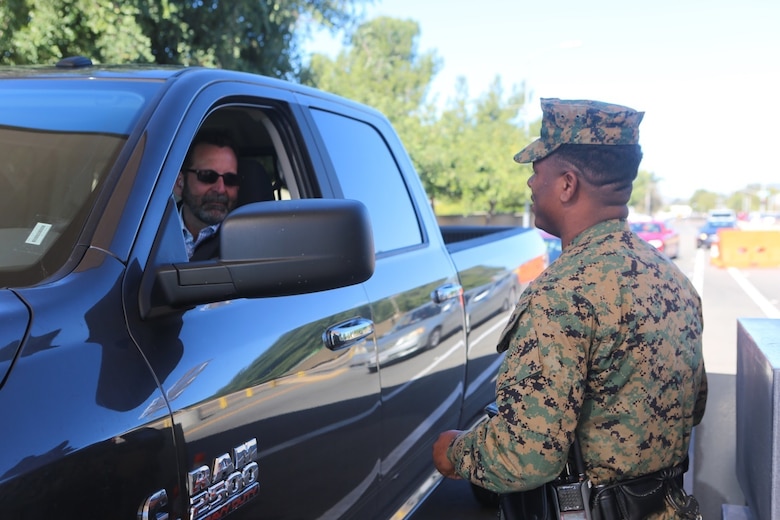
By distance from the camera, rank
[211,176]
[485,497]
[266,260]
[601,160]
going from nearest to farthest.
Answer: [266,260] < [601,160] < [211,176] < [485,497]

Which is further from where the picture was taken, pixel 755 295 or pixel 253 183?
pixel 755 295

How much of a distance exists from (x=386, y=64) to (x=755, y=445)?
47.2 m

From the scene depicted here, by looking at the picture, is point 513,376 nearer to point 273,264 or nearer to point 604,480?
point 604,480

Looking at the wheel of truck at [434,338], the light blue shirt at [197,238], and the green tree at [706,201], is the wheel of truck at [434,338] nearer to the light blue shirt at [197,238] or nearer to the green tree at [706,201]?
the light blue shirt at [197,238]

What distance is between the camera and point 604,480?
198 cm

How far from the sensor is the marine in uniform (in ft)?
6.00

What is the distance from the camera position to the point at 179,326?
1688mm

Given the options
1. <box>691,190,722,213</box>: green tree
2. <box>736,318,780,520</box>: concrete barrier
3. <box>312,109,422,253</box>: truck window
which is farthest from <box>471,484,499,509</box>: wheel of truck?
<box>691,190,722,213</box>: green tree

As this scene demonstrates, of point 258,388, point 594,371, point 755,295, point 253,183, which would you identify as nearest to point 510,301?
point 253,183

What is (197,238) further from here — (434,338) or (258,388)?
(434,338)

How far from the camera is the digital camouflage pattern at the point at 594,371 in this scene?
1824mm

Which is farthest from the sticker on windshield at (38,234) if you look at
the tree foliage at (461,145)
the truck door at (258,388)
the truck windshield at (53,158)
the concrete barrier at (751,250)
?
the tree foliage at (461,145)

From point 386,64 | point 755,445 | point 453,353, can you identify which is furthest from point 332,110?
point 386,64

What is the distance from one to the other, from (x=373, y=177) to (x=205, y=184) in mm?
814
